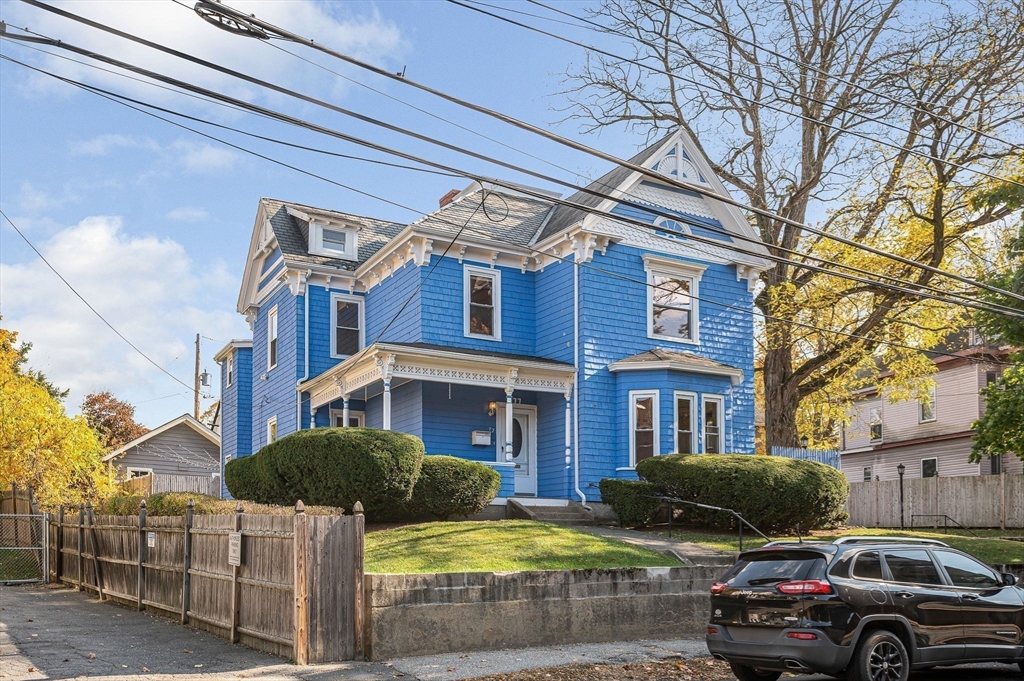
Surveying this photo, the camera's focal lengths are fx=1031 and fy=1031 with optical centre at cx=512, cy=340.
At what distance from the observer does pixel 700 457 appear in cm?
2114

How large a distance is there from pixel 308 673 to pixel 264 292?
19628 mm

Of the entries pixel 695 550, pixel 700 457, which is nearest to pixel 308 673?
pixel 695 550

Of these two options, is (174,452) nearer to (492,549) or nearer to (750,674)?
(492,549)

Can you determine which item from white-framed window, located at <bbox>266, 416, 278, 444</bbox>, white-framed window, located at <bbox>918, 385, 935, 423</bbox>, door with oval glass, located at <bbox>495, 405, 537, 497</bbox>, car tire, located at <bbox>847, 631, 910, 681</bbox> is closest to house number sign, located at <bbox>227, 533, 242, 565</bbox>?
car tire, located at <bbox>847, 631, 910, 681</bbox>

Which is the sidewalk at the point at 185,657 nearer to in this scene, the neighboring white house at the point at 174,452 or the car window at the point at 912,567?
the car window at the point at 912,567

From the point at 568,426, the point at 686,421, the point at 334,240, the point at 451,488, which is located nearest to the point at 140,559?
the point at 451,488

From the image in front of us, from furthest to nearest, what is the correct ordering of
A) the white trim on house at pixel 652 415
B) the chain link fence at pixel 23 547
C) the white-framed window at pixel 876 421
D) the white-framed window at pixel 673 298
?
1. the white-framed window at pixel 876 421
2. the white-framed window at pixel 673 298
3. the white trim on house at pixel 652 415
4. the chain link fence at pixel 23 547

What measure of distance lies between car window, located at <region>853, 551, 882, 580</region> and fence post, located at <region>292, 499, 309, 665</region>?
6.16m

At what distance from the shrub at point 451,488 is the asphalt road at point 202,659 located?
16.7 feet

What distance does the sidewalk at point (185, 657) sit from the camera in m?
11.5

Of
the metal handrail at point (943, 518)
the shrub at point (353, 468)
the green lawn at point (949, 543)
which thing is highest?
the shrub at point (353, 468)

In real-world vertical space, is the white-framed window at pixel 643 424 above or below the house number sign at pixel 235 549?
above

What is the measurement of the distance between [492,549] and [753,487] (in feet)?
21.5

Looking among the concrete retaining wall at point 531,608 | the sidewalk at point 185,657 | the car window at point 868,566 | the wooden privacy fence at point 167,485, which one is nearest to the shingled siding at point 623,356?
the concrete retaining wall at point 531,608
